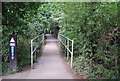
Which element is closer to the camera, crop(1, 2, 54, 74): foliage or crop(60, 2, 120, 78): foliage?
crop(60, 2, 120, 78): foliage

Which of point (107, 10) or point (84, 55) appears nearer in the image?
point (107, 10)

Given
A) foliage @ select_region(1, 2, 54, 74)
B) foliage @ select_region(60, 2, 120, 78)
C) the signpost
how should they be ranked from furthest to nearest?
foliage @ select_region(1, 2, 54, 74) < the signpost < foliage @ select_region(60, 2, 120, 78)

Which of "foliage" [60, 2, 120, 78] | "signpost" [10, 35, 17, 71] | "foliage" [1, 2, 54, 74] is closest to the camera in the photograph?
"foliage" [60, 2, 120, 78]

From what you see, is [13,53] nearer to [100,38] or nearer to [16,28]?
[16,28]

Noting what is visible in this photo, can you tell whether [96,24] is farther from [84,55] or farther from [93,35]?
[84,55]

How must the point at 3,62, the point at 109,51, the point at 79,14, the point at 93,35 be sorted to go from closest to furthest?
the point at 109,51
the point at 93,35
the point at 79,14
the point at 3,62

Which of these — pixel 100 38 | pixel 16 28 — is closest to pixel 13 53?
pixel 16 28

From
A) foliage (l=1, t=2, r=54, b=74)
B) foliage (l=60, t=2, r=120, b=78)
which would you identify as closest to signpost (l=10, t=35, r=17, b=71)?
foliage (l=1, t=2, r=54, b=74)

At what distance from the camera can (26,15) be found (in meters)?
7.64

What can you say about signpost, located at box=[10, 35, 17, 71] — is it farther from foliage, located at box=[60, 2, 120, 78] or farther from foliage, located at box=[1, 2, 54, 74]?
foliage, located at box=[60, 2, 120, 78]

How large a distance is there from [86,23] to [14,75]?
10.2 feet

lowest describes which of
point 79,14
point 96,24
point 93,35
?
point 93,35

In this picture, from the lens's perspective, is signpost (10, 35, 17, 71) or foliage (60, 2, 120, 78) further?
signpost (10, 35, 17, 71)

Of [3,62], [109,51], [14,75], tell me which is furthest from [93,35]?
[3,62]
